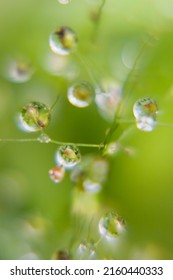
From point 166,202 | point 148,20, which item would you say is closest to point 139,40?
point 148,20

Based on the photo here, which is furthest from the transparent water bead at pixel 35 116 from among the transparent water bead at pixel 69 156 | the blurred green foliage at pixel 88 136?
the blurred green foliage at pixel 88 136

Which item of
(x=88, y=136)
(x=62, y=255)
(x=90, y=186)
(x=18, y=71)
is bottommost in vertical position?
(x=62, y=255)

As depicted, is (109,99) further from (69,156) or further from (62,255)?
(62,255)

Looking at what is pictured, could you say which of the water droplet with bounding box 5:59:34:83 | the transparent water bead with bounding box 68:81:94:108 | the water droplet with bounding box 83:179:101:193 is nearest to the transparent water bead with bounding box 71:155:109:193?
the water droplet with bounding box 83:179:101:193

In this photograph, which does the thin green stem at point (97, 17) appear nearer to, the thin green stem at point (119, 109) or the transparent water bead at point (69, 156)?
the thin green stem at point (119, 109)

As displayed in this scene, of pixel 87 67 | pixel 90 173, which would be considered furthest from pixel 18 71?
pixel 90 173
